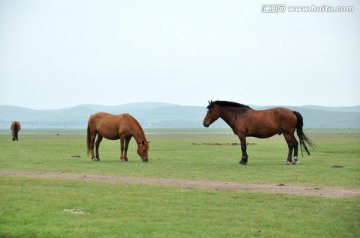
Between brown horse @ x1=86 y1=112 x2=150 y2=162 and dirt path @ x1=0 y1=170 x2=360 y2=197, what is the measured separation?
679 cm

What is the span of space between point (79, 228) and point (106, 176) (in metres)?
9.54

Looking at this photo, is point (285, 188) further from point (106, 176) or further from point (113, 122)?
Answer: point (113, 122)

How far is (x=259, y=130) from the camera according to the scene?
87.4ft

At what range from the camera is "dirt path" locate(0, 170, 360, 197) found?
1655 centimetres

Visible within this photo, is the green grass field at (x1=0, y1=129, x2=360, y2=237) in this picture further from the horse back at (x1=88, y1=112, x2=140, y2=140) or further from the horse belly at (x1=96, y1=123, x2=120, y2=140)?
the horse belly at (x1=96, y1=123, x2=120, y2=140)

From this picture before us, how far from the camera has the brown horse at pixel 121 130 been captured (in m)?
28.3

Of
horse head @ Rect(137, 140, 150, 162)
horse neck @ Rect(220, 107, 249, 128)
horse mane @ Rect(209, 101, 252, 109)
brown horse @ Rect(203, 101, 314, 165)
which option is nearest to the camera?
brown horse @ Rect(203, 101, 314, 165)

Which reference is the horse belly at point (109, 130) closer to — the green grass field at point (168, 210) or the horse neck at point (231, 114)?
the horse neck at point (231, 114)

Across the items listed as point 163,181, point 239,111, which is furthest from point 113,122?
point 163,181

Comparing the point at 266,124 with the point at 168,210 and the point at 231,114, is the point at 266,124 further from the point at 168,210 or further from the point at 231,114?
the point at 168,210

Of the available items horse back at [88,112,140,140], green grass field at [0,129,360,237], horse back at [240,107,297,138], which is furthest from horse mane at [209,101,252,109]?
green grass field at [0,129,360,237]

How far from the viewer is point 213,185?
1833 cm

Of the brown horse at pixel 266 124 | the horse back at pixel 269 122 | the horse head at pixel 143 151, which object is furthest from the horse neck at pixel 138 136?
the horse back at pixel 269 122

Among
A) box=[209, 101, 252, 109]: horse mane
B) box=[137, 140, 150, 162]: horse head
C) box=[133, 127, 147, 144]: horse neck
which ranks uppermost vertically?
box=[209, 101, 252, 109]: horse mane
